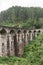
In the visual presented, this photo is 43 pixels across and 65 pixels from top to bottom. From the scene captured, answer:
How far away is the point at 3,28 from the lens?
80.9 ft

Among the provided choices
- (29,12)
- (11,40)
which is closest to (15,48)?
(11,40)

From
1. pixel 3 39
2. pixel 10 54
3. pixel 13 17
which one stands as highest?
pixel 13 17

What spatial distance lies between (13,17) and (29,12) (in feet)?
27.5

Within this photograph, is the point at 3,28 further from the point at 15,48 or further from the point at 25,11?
the point at 25,11

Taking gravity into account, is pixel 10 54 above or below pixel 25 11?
below

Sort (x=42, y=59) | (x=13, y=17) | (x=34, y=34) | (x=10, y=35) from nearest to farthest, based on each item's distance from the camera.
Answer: (x=42, y=59), (x=10, y=35), (x=34, y=34), (x=13, y=17)

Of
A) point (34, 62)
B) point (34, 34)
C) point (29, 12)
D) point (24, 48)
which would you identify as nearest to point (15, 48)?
point (24, 48)

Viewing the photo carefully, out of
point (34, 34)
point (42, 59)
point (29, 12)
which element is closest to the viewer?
point (42, 59)

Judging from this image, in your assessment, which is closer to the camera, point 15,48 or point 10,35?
point 10,35

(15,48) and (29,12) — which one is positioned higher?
(29,12)

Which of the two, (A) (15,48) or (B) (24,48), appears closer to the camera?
(A) (15,48)

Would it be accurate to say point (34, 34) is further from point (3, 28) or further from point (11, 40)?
point (3, 28)

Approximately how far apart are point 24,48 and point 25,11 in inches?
2048

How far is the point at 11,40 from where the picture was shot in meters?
27.7
